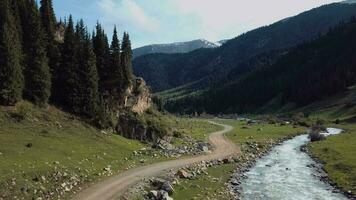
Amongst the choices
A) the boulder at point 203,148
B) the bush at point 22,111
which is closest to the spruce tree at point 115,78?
the boulder at point 203,148

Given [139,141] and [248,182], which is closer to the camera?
[248,182]

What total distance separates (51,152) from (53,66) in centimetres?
2976

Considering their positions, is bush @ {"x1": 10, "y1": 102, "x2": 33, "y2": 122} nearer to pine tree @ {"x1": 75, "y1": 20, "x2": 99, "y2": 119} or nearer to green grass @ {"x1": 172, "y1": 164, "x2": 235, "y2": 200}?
pine tree @ {"x1": 75, "y1": 20, "x2": 99, "y2": 119}

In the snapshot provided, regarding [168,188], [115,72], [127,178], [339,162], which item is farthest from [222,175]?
[115,72]

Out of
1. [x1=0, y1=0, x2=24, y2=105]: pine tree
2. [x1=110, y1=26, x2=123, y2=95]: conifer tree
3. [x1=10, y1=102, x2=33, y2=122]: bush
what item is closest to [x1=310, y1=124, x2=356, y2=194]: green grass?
[x1=110, y1=26, x2=123, y2=95]: conifer tree

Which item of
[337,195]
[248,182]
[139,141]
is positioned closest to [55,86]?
[139,141]

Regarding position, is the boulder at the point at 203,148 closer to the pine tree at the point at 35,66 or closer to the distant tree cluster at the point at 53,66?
the distant tree cluster at the point at 53,66

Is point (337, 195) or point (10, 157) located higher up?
point (10, 157)

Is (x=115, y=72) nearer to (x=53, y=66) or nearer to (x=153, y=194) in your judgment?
(x=53, y=66)

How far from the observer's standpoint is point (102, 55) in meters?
102

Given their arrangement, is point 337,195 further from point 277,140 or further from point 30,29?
point 277,140

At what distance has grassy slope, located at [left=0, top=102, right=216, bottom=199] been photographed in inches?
1884

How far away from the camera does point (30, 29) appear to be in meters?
82.6

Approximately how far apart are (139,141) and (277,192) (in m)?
35.1
